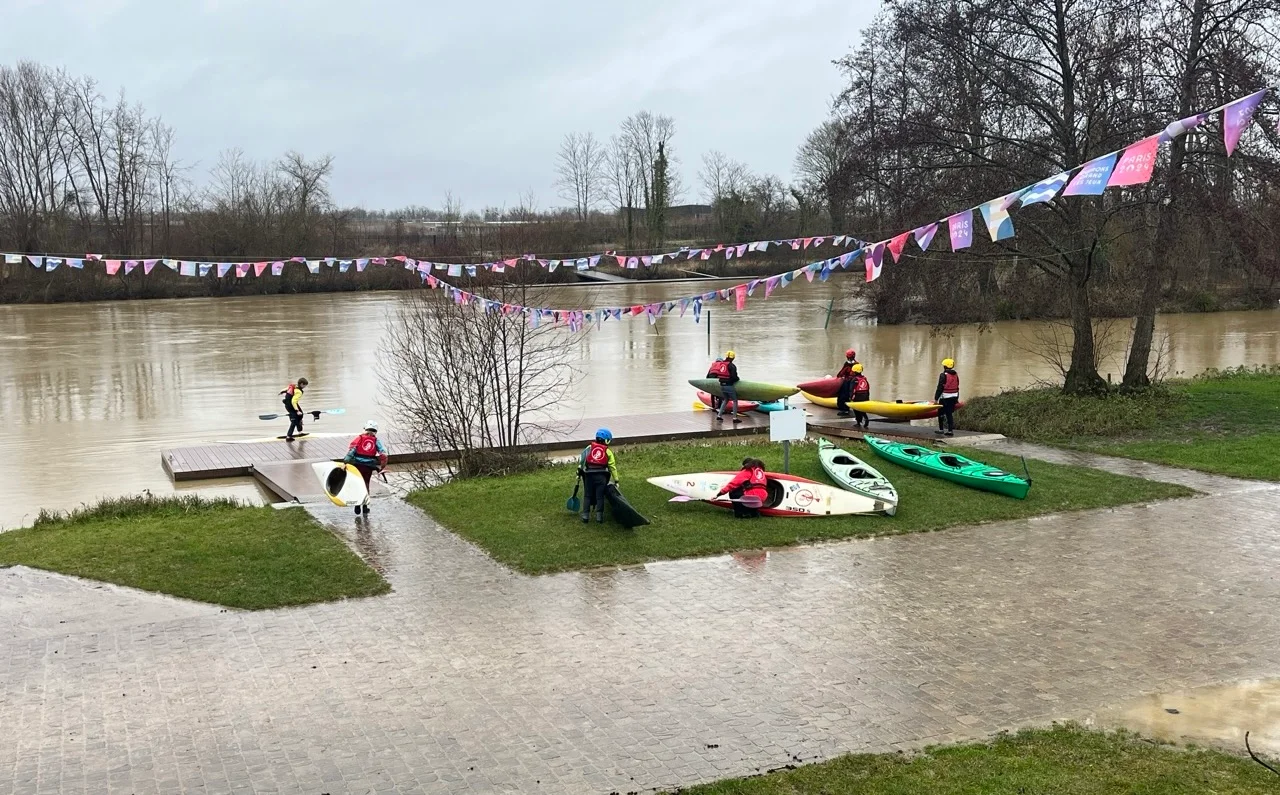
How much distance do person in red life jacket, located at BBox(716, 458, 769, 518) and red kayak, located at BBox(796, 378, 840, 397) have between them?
11113mm

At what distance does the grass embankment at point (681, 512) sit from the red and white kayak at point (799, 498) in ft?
0.51

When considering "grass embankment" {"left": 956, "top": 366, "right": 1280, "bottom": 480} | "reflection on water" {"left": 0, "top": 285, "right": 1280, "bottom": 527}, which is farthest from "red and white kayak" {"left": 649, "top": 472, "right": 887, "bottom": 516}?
"reflection on water" {"left": 0, "top": 285, "right": 1280, "bottom": 527}

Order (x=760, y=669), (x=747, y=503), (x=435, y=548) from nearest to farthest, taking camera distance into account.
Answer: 1. (x=760, y=669)
2. (x=435, y=548)
3. (x=747, y=503)

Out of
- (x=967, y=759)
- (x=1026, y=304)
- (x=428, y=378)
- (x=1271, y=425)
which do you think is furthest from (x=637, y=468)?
(x=1026, y=304)

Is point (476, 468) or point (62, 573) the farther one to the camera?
point (476, 468)

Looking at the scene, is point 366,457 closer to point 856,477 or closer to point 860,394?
point 856,477

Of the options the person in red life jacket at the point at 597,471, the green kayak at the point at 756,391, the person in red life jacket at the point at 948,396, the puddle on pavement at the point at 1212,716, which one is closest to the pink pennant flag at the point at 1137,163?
the puddle on pavement at the point at 1212,716

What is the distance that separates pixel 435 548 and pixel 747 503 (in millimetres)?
3913

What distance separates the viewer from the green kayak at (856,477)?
533 inches

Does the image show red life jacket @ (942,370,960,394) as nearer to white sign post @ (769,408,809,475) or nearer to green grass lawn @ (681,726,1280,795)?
white sign post @ (769,408,809,475)

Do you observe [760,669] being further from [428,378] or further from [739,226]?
[739,226]

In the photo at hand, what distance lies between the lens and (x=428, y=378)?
56.7ft

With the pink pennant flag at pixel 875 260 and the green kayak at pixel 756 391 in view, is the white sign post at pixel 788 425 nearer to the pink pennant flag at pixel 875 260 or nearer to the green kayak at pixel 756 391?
the pink pennant flag at pixel 875 260

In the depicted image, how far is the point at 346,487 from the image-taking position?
1398 centimetres
